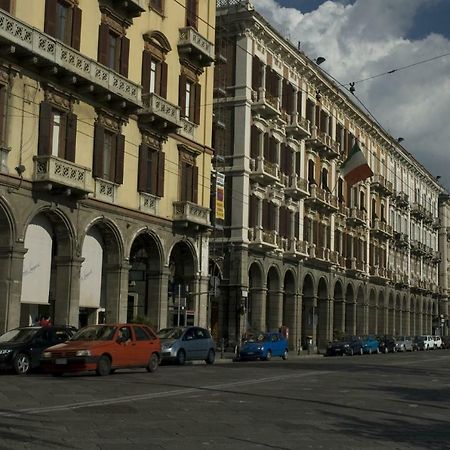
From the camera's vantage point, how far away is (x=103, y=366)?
2119 centimetres

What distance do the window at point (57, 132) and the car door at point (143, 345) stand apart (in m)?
7.82

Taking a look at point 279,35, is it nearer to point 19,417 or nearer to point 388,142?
point 388,142

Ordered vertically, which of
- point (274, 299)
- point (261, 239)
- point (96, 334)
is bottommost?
point (96, 334)

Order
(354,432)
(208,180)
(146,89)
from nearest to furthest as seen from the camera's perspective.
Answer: (354,432)
(146,89)
(208,180)

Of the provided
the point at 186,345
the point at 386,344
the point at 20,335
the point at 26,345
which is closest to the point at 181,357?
the point at 186,345

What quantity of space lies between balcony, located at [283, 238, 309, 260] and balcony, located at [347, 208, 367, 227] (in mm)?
11010

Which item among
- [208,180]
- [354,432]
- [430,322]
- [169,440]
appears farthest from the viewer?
[430,322]

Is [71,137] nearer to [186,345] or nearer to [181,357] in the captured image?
[186,345]

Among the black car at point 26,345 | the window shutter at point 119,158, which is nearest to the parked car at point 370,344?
the window shutter at point 119,158

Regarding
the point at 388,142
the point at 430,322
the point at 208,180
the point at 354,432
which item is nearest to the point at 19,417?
the point at 354,432

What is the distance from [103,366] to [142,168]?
13562mm

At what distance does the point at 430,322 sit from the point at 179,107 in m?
64.1

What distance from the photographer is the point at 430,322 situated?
91.5 metres

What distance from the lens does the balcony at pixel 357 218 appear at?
6152 centimetres
